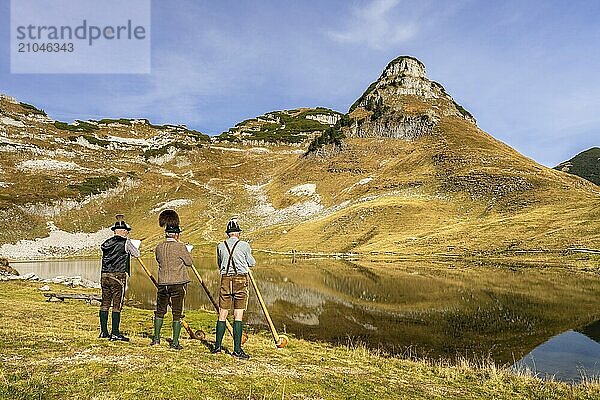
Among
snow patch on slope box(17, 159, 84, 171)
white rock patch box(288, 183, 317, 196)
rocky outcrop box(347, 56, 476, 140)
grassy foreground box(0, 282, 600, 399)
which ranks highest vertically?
rocky outcrop box(347, 56, 476, 140)

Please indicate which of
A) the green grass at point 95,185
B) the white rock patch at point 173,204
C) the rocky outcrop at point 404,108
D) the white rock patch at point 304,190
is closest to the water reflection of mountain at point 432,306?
the white rock patch at point 304,190

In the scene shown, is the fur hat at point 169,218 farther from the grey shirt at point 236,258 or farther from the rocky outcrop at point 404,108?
the rocky outcrop at point 404,108

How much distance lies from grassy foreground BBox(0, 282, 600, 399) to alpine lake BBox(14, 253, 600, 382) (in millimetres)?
4857

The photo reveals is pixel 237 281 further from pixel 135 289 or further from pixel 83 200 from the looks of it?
pixel 83 200

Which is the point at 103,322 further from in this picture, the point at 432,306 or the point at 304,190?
the point at 304,190

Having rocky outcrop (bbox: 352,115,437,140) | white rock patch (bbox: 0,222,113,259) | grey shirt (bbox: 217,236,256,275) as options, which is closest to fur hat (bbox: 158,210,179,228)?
grey shirt (bbox: 217,236,256,275)

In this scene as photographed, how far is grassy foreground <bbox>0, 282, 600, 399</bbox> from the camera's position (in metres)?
9.59

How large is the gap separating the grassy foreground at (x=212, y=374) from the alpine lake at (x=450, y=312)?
486 cm

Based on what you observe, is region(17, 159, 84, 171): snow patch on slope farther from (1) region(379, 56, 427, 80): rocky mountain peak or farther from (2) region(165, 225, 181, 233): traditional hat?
(2) region(165, 225, 181, 233): traditional hat

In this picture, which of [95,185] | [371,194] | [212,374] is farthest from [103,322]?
[95,185]

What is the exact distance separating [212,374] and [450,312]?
24.7m

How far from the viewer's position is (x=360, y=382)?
41.0 feet

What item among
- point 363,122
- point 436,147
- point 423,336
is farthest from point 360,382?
point 363,122

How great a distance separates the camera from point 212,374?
1118cm
